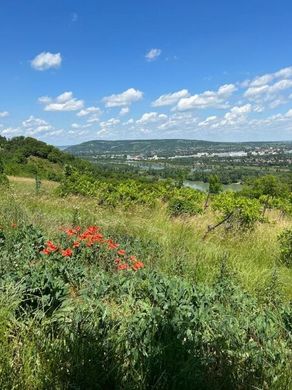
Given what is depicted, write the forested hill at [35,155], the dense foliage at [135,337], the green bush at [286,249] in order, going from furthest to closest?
the forested hill at [35,155] < the green bush at [286,249] < the dense foliage at [135,337]

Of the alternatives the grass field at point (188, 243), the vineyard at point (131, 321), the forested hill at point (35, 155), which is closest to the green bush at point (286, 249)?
the grass field at point (188, 243)

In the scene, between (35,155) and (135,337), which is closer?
(135,337)

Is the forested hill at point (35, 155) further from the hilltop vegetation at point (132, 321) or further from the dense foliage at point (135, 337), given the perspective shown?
the dense foliage at point (135, 337)

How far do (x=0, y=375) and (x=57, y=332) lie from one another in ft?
2.09

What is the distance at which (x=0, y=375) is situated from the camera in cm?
246

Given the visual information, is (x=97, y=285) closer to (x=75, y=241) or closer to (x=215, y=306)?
(x=215, y=306)

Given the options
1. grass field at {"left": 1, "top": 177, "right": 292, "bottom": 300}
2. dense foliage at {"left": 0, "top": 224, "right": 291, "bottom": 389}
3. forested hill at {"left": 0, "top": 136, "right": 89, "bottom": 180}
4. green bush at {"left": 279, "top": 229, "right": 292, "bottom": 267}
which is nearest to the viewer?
dense foliage at {"left": 0, "top": 224, "right": 291, "bottom": 389}

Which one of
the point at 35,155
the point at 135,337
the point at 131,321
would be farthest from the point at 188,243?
the point at 35,155

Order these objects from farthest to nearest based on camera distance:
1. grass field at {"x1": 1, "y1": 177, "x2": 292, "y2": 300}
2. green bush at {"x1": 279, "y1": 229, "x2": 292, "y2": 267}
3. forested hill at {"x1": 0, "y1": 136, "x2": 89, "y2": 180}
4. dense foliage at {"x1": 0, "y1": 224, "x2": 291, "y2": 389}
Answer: forested hill at {"x1": 0, "y1": 136, "x2": 89, "y2": 180} → green bush at {"x1": 279, "y1": 229, "x2": 292, "y2": 267} → grass field at {"x1": 1, "y1": 177, "x2": 292, "y2": 300} → dense foliage at {"x1": 0, "y1": 224, "x2": 291, "y2": 389}

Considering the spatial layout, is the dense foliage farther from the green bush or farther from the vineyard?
the green bush

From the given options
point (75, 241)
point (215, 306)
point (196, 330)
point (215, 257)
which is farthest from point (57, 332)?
point (215, 257)

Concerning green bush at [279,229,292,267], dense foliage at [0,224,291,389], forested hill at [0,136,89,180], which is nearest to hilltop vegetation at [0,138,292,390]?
dense foliage at [0,224,291,389]

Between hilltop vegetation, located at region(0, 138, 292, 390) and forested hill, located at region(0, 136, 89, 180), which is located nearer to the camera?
hilltop vegetation, located at region(0, 138, 292, 390)

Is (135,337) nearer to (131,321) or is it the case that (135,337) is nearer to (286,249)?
(131,321)
